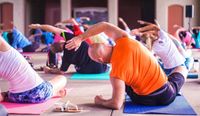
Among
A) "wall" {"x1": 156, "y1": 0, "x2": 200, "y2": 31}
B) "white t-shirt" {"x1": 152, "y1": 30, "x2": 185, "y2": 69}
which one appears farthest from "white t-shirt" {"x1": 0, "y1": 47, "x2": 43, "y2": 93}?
"wall" {"x1": 156, "y1": 0, "x2": 200, "y2": 31}

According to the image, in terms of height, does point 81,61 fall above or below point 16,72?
below

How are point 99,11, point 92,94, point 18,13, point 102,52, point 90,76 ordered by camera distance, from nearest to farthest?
point 102,52 → point 92,94 → point 90,76 → point 18,13 → point 99,11

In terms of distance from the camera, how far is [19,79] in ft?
15.0

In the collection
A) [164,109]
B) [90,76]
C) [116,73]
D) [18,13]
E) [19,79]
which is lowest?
[90,76]

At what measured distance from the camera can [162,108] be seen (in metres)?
4.48

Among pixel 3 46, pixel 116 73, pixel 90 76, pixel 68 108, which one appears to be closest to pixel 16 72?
pixel 3 46

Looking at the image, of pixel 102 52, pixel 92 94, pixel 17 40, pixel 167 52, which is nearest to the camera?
pixel 102 52

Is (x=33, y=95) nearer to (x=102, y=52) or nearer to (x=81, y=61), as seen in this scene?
(x=102, y=52)

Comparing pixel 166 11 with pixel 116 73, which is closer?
pixel 116 73

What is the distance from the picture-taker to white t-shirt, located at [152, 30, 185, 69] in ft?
20.3

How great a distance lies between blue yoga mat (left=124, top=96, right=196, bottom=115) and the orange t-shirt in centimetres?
19

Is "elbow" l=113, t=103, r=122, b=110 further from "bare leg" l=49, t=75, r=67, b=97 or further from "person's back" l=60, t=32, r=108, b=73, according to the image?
"person's back" l=60, t=32, r=108, b=73

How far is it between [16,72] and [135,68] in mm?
1323

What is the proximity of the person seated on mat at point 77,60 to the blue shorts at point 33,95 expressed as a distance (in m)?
2.55
